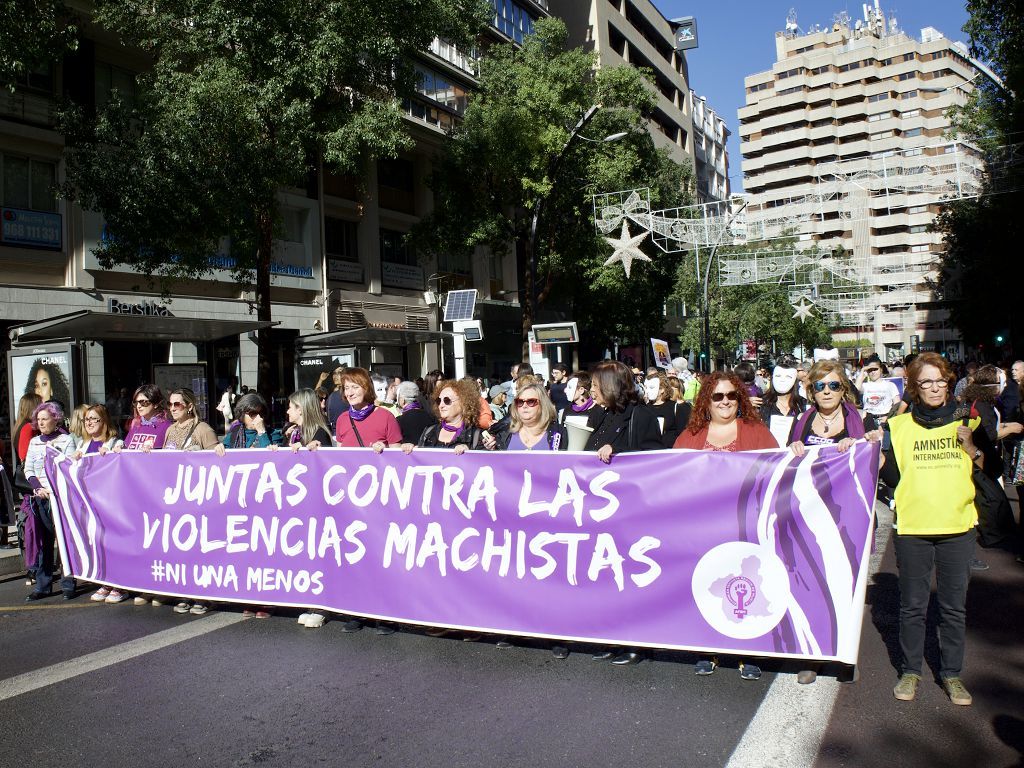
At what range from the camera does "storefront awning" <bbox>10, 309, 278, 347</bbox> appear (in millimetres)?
12734

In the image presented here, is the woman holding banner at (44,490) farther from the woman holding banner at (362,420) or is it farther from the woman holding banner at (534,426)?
the woman holding banner at (534,426)

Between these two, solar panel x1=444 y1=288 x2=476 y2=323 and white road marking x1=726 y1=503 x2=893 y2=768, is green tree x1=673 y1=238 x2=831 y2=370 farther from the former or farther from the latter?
white road marking x1=726 y1=503 x2=893 y2=768

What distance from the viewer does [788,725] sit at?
3.88 m

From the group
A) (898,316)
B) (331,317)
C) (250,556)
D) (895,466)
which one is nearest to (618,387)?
(895,466)

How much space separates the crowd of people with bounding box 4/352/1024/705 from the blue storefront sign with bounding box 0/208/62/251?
411 inches

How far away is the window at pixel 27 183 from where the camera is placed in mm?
16906

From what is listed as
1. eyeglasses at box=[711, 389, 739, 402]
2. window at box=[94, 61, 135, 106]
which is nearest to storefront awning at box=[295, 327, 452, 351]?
window at box=[94, 61, 135, 106]

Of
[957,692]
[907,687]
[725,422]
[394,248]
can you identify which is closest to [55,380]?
[725,422]

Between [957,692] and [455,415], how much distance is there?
3345mm

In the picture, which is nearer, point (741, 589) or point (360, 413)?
point (741, 589)

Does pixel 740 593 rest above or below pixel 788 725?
above

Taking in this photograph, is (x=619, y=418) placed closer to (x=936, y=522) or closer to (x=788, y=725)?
(x=936, y=522)

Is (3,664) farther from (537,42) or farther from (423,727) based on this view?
(537,42)

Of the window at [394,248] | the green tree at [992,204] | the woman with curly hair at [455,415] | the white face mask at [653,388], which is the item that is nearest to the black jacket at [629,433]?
the woman with curly hair at [455,415]
